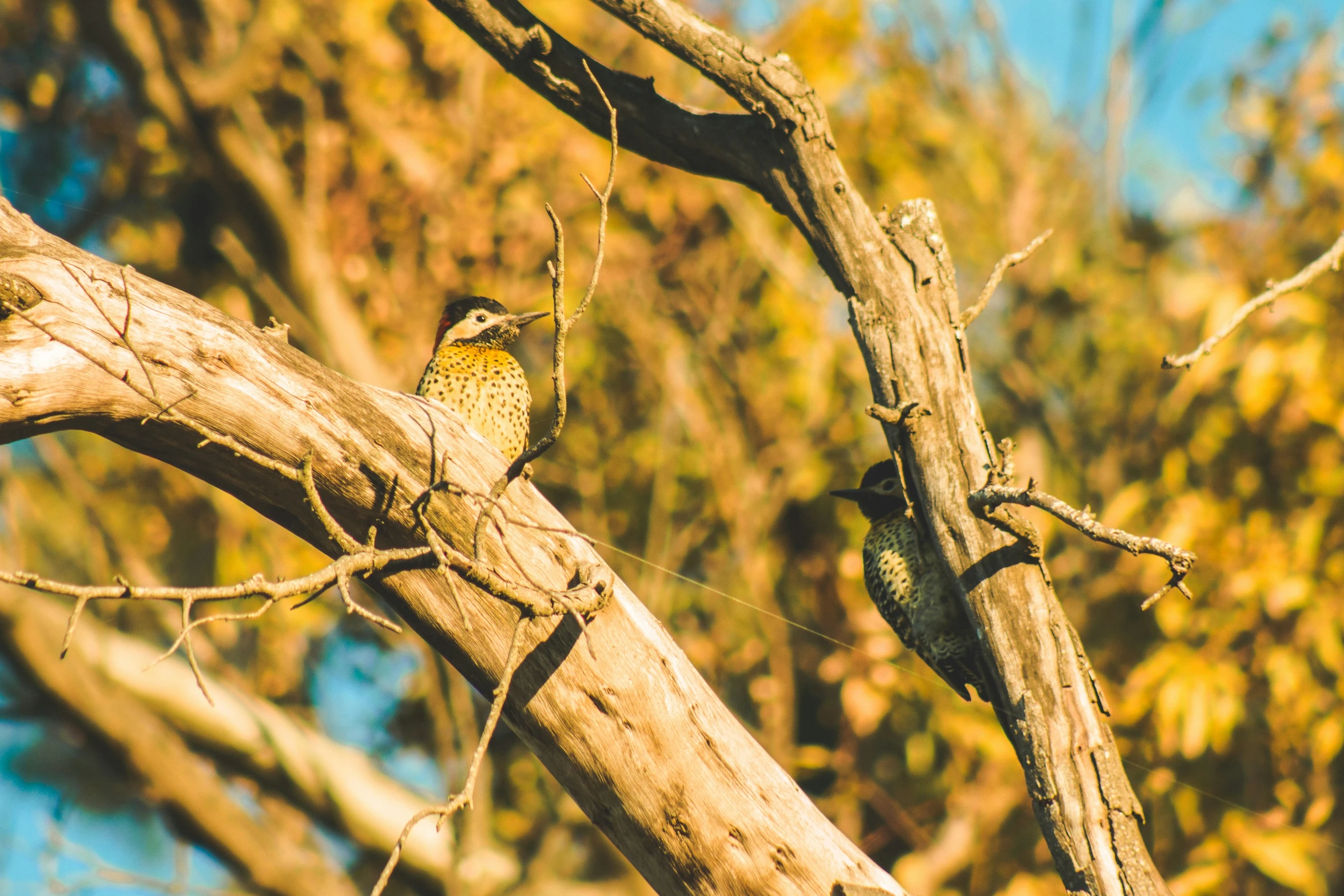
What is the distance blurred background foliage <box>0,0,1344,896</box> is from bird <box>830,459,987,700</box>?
1772 millimetres

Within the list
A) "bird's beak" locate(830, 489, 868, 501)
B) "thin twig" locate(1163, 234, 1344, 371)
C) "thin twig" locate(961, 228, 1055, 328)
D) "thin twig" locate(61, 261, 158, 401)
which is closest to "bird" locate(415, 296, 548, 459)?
"bird's beak" locate(830, 489, 868, 501)

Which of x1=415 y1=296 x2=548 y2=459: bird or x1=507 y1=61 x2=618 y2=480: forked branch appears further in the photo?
x1=415 y1=296 x2=548 y2=459: bird

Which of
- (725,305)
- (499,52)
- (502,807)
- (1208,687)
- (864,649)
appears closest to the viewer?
(499,52)

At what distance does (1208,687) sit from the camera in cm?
527

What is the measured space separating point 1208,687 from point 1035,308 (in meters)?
2.79

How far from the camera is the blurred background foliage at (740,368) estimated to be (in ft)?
19.6

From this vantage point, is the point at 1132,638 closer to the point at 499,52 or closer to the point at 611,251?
the point at 611,251

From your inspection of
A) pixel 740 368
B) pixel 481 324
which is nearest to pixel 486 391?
pixel 481 324

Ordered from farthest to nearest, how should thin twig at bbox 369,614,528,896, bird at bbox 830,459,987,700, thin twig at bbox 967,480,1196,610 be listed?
bird at bbox 830,459,987,700
thin twig at bbox 967,480,1196,610
thin twig at bbox 369,614,528,896

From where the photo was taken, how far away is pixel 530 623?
8.48 ft

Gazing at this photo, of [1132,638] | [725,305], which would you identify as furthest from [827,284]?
[1132,638]

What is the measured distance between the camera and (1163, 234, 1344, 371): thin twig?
2.47 meters

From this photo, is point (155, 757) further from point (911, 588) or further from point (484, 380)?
point (911, 588)

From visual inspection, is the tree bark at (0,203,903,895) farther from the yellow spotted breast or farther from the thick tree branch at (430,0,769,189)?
the yellow spotted breast
